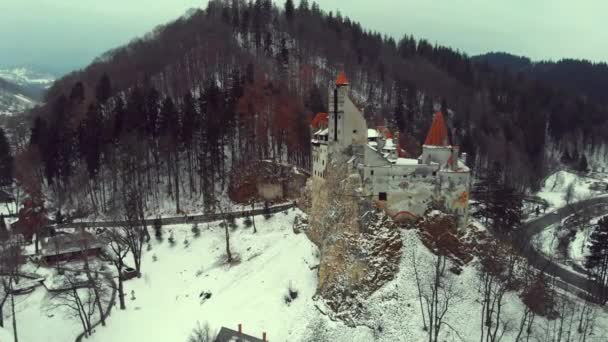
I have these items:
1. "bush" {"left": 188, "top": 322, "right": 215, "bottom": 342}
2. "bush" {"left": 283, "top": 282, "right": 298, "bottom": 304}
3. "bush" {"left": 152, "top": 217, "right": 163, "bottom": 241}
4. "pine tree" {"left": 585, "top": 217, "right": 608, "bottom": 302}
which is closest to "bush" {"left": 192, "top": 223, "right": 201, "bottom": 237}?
"bush" {"left": 152, "top": 217, "right": 163, "bottom": 241}

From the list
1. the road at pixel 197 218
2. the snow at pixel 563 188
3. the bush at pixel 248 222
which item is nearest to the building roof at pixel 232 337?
the bush at pixel 248 222

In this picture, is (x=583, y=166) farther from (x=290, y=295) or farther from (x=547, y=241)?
(x=290, y=295)

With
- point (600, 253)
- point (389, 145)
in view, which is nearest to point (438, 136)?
point (389, 145)

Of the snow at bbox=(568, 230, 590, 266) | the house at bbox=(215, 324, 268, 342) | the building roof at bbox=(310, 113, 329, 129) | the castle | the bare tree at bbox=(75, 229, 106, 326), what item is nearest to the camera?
the house at bbox=(215, 324, 268, 342)

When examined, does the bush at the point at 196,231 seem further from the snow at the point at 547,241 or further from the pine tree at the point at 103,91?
the snow at the point at 547,241

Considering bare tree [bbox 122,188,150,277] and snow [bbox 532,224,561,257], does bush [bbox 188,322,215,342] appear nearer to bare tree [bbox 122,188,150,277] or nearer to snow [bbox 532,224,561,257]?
bare tree [bbox 122,188,150,277]

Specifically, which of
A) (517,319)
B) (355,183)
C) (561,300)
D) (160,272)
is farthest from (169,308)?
(561,300)

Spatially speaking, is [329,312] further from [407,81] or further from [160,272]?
[407,81]
